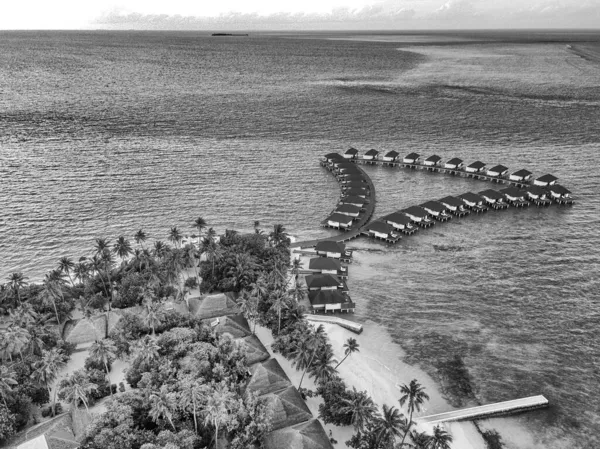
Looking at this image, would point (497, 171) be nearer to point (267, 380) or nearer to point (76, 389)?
point (267, 380)

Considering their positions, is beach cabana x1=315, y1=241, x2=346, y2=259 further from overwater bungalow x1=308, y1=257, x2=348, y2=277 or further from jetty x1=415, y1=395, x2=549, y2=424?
jetty x1=415, y1=395, x2=549, y2=424

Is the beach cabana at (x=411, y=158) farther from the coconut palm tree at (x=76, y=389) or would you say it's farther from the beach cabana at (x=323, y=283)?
the coconut palm tree at (x=76, y=389)

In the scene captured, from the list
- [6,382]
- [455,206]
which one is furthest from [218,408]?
[455,206]

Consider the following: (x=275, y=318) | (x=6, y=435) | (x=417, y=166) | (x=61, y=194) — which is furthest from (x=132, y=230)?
(x=417, y=166)

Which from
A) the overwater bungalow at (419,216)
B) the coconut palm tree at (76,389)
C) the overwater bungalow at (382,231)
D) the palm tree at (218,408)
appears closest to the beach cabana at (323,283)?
the overwater bungalow at (382,231)

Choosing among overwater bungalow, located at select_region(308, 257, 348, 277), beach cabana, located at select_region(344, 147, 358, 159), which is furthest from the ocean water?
beach cabana, located at select_region(344, 147, 358, 159)
